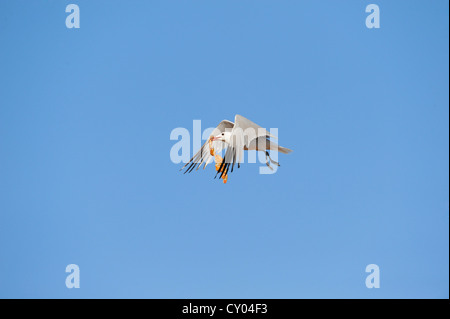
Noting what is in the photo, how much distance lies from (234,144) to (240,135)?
294 millimetres

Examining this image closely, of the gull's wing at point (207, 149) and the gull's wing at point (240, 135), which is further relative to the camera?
the gull's wing at point (207, 149)

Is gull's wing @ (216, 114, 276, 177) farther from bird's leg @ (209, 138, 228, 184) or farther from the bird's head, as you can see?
the bird's head

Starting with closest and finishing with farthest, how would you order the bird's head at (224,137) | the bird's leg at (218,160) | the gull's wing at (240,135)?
the bird's leg at (218,160), the gull's wing at (240,135), the bird's head at (224,137)

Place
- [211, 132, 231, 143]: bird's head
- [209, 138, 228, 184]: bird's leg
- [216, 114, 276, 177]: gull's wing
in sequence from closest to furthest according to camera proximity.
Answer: [209, 138, 228, 184]: bird's leg
[216, 114, 276, 177]: gull's wing
[211, 132, 231, 143]: bird's head

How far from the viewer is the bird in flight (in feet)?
34.1

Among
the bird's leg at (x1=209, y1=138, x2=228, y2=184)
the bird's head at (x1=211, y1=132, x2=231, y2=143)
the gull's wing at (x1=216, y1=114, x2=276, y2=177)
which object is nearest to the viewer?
the bird's leg at (x1=209, y1=138, x2=228, y2=184)

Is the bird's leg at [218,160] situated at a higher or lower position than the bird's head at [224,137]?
lower

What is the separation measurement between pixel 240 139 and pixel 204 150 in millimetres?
2487

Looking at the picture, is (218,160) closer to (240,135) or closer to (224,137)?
(240,135)

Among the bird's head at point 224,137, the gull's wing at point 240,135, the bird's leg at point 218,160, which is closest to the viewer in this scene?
the bird's leg at point 218,160

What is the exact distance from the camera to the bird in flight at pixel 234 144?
34.1 feet

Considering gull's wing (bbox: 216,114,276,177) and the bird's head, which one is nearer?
gull's wing (bbox: 216,114,276,177)

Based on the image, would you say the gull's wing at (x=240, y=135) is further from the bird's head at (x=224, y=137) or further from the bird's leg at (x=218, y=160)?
the bird's head at (x=224, y=137)
